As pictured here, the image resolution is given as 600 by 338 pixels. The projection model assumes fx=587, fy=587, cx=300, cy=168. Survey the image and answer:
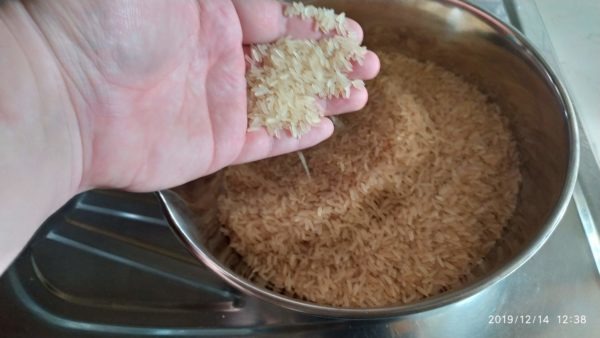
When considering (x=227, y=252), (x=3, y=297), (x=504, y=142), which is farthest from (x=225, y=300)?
(x=504, y=142)

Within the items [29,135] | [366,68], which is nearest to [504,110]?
[366,68]

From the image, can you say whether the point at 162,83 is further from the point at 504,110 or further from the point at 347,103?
the point at 504,110

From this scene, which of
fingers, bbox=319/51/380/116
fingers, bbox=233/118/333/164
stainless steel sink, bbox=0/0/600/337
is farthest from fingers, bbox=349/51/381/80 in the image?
stainless steel sink, bbox=0/0/600/337

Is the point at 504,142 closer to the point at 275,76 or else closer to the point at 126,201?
the point at 275,76

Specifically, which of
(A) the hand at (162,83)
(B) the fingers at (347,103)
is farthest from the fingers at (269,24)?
(B) the fingers at (347,103)
